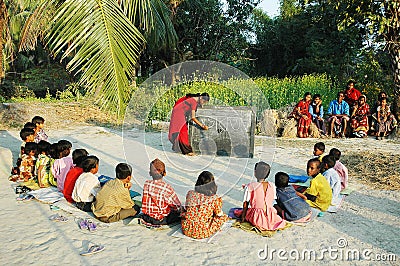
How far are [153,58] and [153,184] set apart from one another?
13.5 m

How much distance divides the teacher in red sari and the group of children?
2635 millimetres

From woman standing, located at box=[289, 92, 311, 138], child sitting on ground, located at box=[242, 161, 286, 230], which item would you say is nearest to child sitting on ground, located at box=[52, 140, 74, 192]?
child sitting on ground, located at box=[242, 161, 286, 230]

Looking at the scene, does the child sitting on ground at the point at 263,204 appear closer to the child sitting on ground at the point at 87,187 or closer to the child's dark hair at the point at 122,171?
the child's dark hair at the point at 122,171

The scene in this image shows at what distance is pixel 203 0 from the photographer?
1762 cm

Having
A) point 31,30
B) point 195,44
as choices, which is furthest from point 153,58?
point 31,30

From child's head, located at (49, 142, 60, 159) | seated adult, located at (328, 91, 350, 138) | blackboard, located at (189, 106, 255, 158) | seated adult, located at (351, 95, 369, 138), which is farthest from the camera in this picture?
seated adult, located at (328, 91, 350, 138)

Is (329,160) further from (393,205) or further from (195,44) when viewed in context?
(195,44)

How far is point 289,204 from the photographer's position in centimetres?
442

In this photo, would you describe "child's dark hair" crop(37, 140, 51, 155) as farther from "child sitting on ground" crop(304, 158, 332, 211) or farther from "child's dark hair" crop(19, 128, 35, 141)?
"child sitting on ground" crop(304, 158, 332, 211)

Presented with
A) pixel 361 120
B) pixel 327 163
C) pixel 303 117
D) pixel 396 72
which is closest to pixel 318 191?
pixel 327 163

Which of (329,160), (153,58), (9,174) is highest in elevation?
(153,58)

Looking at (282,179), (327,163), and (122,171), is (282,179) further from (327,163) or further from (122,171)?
(122,171)

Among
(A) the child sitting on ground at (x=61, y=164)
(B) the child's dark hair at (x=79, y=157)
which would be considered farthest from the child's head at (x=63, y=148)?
(B) the child's dark hair at (x=79, y=157)

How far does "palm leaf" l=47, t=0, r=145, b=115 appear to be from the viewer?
4.46 m
